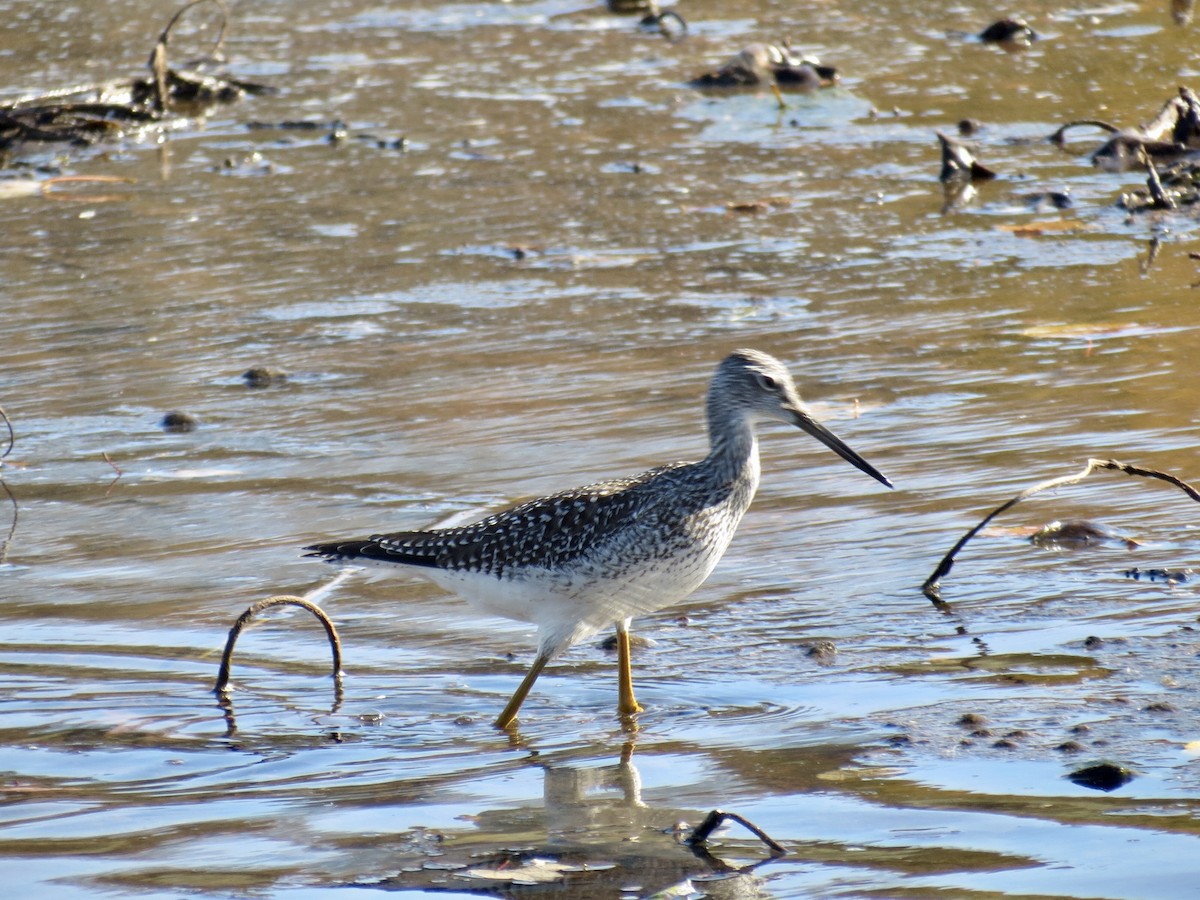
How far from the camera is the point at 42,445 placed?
8406mm

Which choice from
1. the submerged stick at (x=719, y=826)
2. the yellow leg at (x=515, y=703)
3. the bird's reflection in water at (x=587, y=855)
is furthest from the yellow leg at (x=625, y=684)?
the submerged stick at (x=719, y=826)

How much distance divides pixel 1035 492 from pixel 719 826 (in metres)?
2.24

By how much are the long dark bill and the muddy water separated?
1.48 feet

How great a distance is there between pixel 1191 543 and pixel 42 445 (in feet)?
17.6

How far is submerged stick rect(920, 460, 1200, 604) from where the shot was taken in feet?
19.4

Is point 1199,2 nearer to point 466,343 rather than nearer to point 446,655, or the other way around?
point 466,343

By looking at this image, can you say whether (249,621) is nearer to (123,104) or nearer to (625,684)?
(625,684)

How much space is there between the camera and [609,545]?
5.95 m

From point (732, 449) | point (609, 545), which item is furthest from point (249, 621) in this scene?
point (732, 449)

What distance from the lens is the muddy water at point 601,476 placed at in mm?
4738

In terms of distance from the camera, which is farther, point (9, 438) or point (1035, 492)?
point (9, 438)

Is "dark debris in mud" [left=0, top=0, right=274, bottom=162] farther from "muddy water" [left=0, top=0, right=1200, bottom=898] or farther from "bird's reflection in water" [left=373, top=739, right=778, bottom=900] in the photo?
"bird's reflection in water" [left=373, top=739, right=778, bottom=900]

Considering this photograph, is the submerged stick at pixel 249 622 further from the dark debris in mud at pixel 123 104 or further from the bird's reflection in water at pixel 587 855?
the dark debris in mud at pixel 123 104

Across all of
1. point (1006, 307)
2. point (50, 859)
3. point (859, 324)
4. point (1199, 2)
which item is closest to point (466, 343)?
point (859, 324)
